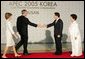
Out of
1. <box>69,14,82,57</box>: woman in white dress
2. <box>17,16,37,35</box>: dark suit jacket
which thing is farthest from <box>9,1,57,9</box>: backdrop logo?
<box>69,14,82,57</box>: woman in white dress

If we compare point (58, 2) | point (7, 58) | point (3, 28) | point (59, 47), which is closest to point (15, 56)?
point (7, 58)

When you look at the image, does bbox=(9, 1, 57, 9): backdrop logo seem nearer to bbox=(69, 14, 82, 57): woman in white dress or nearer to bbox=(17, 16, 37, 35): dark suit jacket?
bbox=(17, 16, 37, 35): dark suit jacket

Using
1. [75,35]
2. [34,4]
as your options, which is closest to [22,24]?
[75,35]

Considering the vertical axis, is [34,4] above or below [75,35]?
above

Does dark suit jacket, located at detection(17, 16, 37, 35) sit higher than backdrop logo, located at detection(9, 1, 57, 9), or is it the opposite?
backdrop logo, located at detection(9, 1, 57, 9)

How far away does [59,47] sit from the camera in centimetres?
916

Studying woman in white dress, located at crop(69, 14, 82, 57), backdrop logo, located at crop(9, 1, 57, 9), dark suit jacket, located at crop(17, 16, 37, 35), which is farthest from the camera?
backdrop logo, located at crop(9, 1, 57, 9)

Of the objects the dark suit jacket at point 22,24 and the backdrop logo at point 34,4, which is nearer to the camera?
the dark suit jacket at point 22,24

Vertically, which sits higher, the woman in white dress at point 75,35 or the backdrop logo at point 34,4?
the backdrop logo at point 34,4

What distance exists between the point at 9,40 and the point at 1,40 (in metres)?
3.36

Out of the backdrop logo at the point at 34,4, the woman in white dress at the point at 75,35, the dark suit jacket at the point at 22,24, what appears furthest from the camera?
the backdrop logo at the point at 34,4

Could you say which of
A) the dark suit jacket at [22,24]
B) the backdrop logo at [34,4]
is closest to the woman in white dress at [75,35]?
the dark suit jacket at [22,24]

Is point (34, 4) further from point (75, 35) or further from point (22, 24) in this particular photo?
point (75, 35)

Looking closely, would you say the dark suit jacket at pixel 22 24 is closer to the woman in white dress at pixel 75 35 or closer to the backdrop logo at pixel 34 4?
the woman in white dress at pixel 75 35
